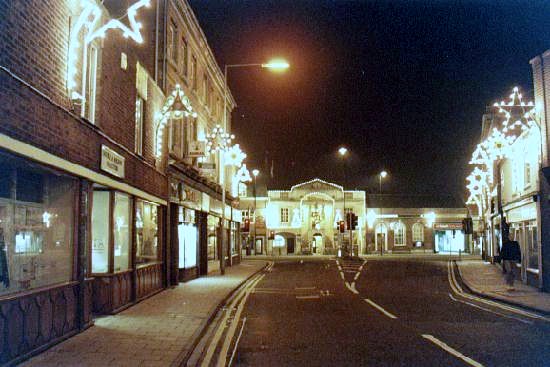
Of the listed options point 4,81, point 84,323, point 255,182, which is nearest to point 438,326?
point 84,323

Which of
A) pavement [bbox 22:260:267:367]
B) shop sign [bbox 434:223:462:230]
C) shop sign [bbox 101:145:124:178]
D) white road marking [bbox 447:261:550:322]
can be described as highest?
shop sign [bbox 101:145:124:178]

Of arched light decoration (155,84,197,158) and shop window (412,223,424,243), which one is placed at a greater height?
arched light decoration (155,84,197,158)

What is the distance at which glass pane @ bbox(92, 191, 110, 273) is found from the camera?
13605mm

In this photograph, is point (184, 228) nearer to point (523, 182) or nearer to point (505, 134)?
point (523, 182)

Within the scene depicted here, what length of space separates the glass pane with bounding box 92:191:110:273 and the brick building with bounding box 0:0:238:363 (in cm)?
2

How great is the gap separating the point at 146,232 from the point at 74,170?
7.49 m

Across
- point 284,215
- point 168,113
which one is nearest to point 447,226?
point 284,215

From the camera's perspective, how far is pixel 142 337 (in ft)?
34.5

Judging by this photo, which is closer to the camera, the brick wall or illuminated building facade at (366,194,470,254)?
the brick wall

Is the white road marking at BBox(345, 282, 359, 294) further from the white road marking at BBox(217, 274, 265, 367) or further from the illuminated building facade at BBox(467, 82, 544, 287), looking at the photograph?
the illuminated building facade at BBox(467, 82, 544, 287)

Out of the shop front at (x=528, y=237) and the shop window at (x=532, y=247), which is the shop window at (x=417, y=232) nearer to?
the shop front at (x=528, y=237)

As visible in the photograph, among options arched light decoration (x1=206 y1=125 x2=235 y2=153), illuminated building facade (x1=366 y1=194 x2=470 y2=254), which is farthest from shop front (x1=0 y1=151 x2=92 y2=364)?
illuminated building facade (x1=366 y1=194 x2=470 y2=254)

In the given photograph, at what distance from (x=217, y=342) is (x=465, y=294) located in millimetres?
12119

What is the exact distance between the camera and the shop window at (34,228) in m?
8.73
